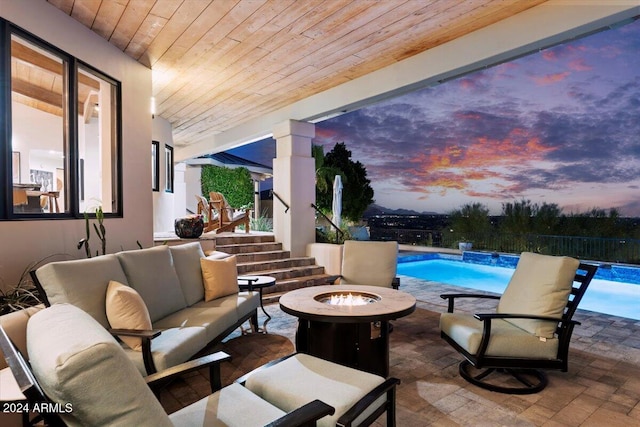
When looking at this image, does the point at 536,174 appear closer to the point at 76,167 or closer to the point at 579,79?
the point at 579,79

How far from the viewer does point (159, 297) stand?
10.2 ft

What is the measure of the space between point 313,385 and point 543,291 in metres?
2.07

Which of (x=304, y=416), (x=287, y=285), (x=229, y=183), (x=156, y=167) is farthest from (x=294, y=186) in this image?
(x=229, y=183)

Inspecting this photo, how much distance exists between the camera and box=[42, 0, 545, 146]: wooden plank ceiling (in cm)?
343

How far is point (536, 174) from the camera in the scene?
42.5ft

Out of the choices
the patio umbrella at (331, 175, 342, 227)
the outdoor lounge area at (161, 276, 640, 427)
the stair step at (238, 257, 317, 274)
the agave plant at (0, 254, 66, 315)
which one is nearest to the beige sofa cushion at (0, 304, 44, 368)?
the agave plant at (0, 254, 66, 315)

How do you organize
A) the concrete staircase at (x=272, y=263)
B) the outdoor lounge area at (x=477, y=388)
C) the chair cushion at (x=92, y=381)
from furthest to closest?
the concrete staircase at (x=272, y=263), the outdoor lounge area at (x=477, y=388), the chair cushion at (x=92, y=381)

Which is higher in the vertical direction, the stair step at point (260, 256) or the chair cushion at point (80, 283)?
the chair cushion at point (80, 283)

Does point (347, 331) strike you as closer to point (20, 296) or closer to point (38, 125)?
point (20, 296)

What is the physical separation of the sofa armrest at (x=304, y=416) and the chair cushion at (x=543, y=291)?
7.17 ft

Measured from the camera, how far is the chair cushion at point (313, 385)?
173 centimetres

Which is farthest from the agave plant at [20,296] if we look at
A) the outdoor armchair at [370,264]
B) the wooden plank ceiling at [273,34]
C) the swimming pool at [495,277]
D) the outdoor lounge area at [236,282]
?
the swimming pool at [495,277]

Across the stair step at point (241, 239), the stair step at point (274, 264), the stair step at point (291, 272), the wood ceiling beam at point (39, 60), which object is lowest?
the stair step at point (291, 272)

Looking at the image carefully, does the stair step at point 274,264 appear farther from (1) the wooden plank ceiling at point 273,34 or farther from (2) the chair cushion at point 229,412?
(2) the chair cushion at point 229,412
